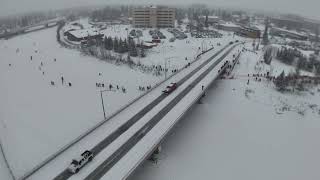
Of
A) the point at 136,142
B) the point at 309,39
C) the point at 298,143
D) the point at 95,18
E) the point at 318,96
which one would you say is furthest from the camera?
the point at 95,18

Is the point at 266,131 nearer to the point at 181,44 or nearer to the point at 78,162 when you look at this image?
the point at 78,162

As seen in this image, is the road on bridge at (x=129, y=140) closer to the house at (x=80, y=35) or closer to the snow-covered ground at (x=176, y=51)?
the snow-covered ground at (x=176, y=51)

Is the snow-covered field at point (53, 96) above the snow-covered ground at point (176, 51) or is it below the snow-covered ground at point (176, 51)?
below

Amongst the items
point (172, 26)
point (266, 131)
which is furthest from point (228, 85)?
point (172, 26)

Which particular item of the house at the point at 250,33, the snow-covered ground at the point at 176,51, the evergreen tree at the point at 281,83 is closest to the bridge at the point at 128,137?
the evergreen tree at the point at 281,83

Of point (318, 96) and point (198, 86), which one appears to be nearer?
point (198, 86)

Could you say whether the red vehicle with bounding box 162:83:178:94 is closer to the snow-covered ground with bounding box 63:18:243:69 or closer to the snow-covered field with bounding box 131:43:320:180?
the snow-covered field with bounding box 131:43:320:180

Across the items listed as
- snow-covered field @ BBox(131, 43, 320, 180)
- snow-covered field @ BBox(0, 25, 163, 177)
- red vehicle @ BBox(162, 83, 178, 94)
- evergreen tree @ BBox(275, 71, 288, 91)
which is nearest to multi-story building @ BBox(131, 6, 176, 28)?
snow-covered field @ BBox(0, 25, 163, 177)

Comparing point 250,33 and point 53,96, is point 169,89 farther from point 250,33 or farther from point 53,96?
point 250,33
